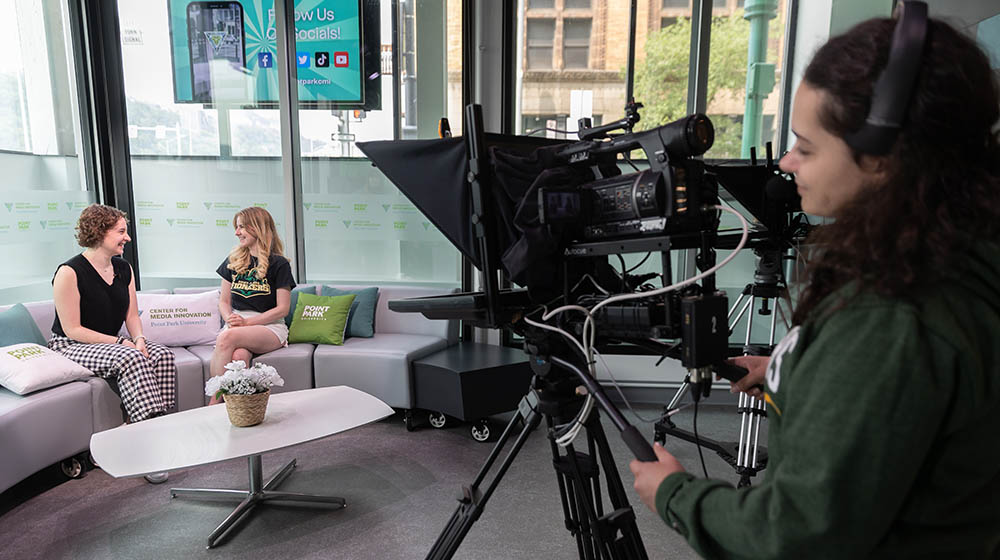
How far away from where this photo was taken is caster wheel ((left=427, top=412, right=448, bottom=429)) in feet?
11.1

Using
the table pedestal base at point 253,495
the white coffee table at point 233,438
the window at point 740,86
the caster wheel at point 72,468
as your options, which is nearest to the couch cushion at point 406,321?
the white coffee table at point 233,438

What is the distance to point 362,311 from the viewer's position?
3.92 m

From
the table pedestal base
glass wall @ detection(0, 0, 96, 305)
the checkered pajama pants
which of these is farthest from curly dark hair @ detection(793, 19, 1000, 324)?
glass wall @ detection(0, 0, 96, 305)

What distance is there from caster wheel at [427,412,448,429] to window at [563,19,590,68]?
104 inches

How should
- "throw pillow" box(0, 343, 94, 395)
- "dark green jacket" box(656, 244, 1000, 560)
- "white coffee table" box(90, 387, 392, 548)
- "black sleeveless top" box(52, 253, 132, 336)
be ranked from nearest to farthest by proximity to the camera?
"dark green jacket" box(656, 244, 1000, 560) → "white coffee table" box(90, 387, 392, 548) → "throw pillow" box(0, 343, 94, 395) → "black sleeveless top" box(52, 253, 132, 336)

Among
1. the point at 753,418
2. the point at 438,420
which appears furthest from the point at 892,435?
the point at 438,420

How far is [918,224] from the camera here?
1.85 ft

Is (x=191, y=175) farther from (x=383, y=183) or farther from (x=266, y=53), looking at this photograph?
(x=383, y=183)

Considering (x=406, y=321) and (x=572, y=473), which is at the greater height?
(x=572, y=473)

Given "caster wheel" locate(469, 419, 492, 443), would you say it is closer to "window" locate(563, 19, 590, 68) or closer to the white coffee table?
the white coffee table

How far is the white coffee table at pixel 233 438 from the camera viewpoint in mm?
1981

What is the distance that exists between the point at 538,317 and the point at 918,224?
0.78 metres

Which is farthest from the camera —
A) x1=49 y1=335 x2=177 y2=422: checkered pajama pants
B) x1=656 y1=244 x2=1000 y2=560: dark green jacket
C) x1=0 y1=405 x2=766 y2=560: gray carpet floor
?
x1=49 y1=335 x2=177 y2=422: checkered pajama pants

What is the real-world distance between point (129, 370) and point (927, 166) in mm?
3366
